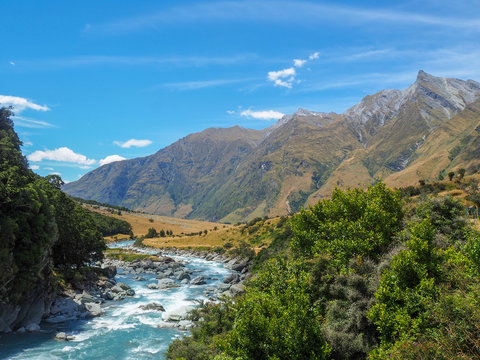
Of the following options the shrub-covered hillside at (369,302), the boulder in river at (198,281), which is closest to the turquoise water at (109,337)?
the shrub-covered hillside at (369,302)

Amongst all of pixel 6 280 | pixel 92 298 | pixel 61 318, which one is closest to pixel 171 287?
pixel 92 298

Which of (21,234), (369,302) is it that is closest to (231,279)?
(21,234)

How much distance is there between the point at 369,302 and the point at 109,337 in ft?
100

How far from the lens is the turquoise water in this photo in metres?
29.7

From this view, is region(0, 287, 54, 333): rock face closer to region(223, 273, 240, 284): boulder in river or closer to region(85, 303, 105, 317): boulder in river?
region(85, 303, 105, 317): boulder in river

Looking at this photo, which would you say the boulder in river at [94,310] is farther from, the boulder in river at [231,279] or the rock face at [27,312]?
the boulder in river at [231,279]

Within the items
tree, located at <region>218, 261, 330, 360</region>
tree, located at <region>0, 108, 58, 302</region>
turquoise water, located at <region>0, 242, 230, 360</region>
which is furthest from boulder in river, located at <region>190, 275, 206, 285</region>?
tree, located at <region>218, 261, 330, 360</region>

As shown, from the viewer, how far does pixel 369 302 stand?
20.4 metres

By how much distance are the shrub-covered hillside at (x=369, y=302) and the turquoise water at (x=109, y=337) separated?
333 inches

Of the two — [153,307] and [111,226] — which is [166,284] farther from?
[111,226]

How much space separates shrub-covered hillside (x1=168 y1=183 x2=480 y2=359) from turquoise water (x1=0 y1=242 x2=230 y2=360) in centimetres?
845

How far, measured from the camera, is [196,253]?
377 ft

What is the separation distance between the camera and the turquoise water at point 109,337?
2972 centimetres

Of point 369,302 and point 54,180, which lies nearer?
point 369,302
